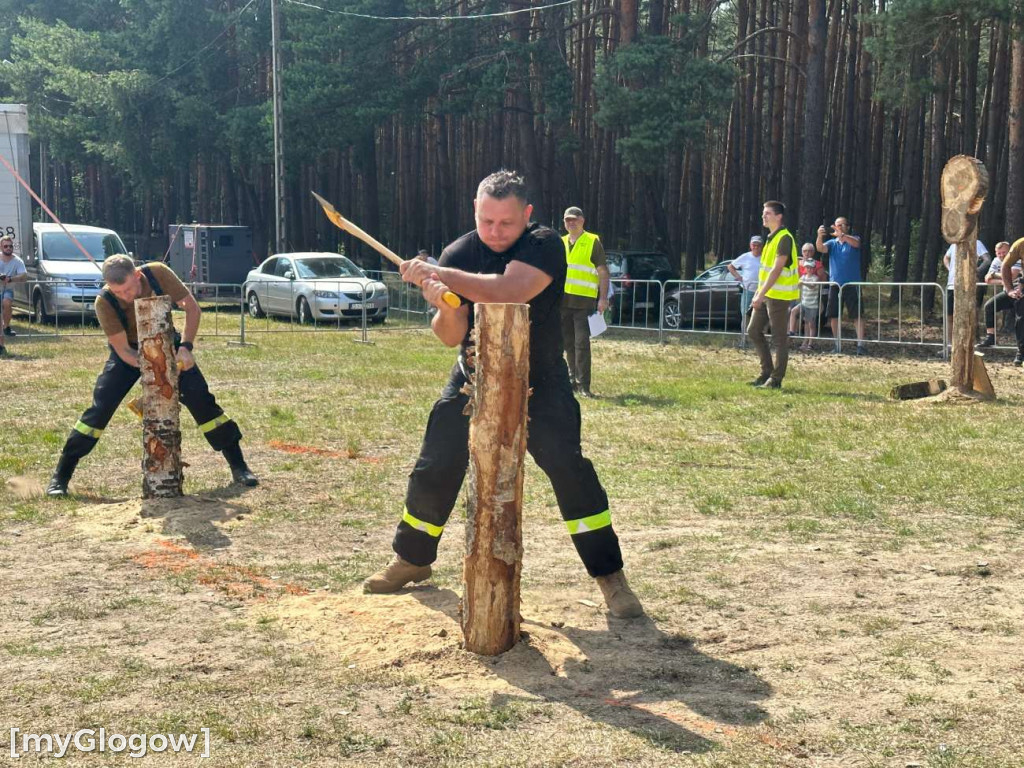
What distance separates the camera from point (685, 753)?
161 inches

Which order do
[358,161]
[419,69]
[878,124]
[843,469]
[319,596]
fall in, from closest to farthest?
[319,596], [843,469], [878,124], [419,69], [358,161]

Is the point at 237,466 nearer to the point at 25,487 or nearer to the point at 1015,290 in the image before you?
the point at 25,487

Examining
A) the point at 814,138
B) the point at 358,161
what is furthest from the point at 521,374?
the point at 358,161

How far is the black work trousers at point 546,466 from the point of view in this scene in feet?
17.9

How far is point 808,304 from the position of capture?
Answer: 1967cm

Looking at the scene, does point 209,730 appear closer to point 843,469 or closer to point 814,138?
point 843,469

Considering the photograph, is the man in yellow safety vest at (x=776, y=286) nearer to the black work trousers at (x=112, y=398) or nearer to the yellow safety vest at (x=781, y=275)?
→ the yellow safety vest at (x=781, y=275)

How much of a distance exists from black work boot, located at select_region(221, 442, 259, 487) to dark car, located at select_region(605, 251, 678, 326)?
14.1m

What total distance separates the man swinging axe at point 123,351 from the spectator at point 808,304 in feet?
41.4

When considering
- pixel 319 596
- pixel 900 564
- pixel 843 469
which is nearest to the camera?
pixel 319 596

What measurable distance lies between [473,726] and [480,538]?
90cm

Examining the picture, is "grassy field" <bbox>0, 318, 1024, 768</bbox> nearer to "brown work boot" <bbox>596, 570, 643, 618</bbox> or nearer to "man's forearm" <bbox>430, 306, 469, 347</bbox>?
"brown work boot" <bbox>596, 570, 643, 618</bbox>

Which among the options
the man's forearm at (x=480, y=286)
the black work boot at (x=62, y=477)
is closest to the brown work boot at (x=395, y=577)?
the man's forearm at (x=480, y=286)

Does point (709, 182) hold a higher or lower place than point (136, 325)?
higher
